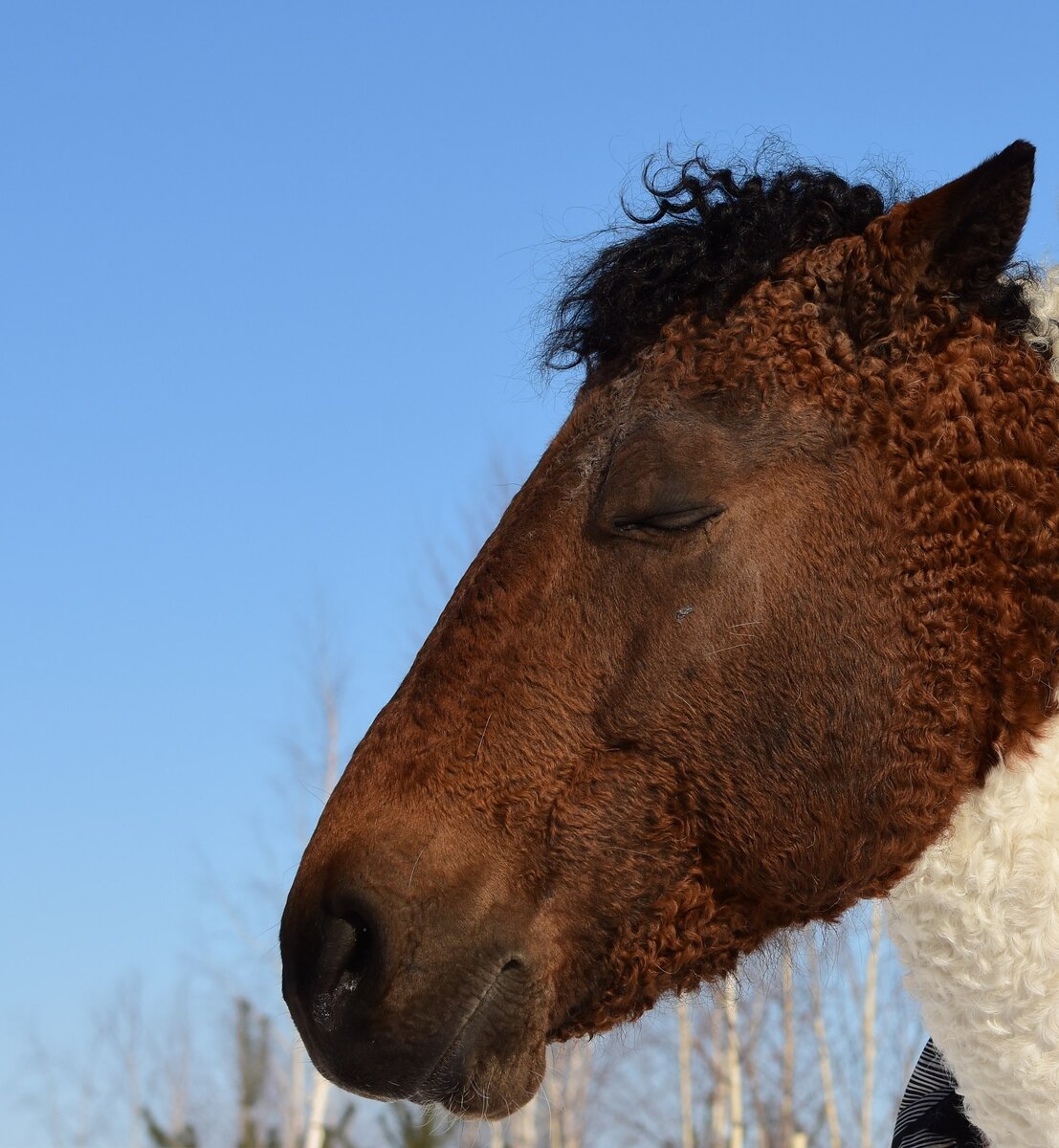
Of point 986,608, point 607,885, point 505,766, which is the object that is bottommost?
point 607,885

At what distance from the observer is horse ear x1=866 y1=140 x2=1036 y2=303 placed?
7.85ft

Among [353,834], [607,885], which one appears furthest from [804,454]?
[353,834]

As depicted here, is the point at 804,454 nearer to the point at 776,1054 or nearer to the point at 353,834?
the point at 353,834

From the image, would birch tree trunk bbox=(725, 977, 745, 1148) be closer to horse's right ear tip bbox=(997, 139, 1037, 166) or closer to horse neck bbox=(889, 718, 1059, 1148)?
horse neck bbox=(889, 718, 1059, 1148)

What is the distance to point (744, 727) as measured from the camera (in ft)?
7.69

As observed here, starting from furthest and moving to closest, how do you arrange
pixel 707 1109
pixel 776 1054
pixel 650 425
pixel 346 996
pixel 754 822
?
pixel 707 1109
pixel 776 1054
pixel 650 425
pixel 754 822
pixel 346 996

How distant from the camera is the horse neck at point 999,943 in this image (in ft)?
7.22

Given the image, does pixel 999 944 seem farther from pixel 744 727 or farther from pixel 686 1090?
pixel 686 1090

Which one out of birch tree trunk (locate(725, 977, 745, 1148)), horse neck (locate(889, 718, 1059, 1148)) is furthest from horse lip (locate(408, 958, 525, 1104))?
birch tree trunk (locate(725, 977, 745, 1148))

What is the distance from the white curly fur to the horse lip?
75 cm

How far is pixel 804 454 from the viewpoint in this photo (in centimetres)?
246

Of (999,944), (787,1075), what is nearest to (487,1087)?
(999,944)

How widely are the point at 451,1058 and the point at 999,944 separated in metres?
0.96

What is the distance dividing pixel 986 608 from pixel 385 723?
3.67 ft
